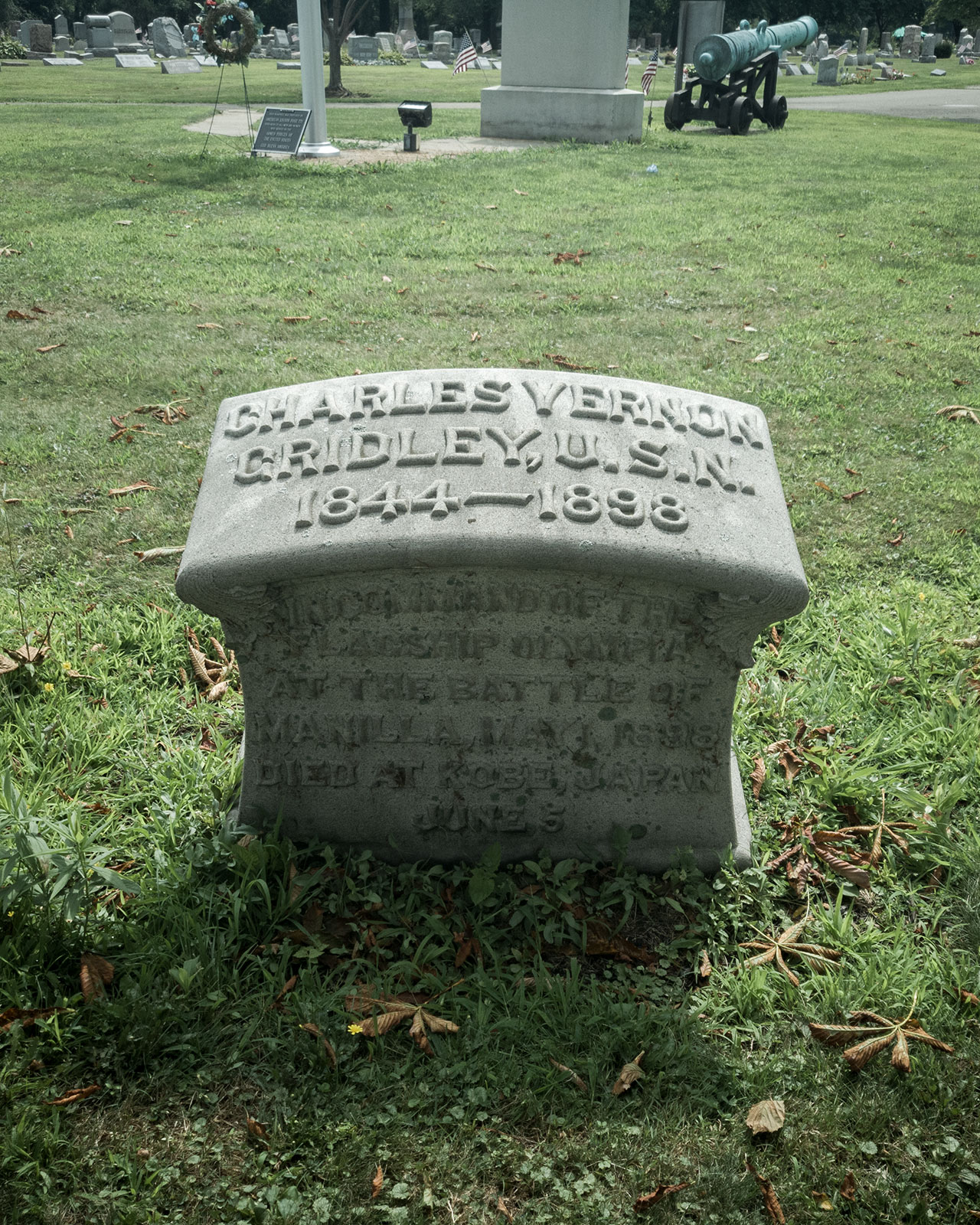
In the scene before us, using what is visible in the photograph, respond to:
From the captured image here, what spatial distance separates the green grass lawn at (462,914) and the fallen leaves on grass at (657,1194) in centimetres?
2

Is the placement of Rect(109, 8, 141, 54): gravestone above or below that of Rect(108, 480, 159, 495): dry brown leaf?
above

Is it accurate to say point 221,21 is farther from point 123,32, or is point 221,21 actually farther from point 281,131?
point 123,32

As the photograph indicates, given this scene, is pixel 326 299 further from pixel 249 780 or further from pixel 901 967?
pixel 901 967

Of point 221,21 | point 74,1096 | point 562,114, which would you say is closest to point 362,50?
point 221,21

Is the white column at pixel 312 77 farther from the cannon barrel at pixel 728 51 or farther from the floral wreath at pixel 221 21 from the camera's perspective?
the cannon barrel at pixel 728 51

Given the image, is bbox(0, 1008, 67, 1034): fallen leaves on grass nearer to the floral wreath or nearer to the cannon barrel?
the floral wreath

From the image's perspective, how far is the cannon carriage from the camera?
16.2 meters

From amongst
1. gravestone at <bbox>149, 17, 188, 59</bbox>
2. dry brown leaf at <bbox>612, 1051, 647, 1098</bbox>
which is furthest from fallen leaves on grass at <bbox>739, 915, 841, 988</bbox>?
gravestone at <bbox>149, 17, 188, 59</bbox>

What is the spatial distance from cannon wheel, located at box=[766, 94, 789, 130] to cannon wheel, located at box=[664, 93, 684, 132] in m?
1.62

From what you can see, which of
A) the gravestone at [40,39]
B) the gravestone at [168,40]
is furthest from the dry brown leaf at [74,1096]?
the gravestone at [40,39]

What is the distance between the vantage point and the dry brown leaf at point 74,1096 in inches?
80.4

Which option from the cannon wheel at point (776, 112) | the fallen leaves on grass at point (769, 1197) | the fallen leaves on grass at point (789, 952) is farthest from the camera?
the cannon wheel at point (776, 112)

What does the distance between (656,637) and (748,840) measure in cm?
77

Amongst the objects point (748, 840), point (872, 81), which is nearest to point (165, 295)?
point (748, 840)
